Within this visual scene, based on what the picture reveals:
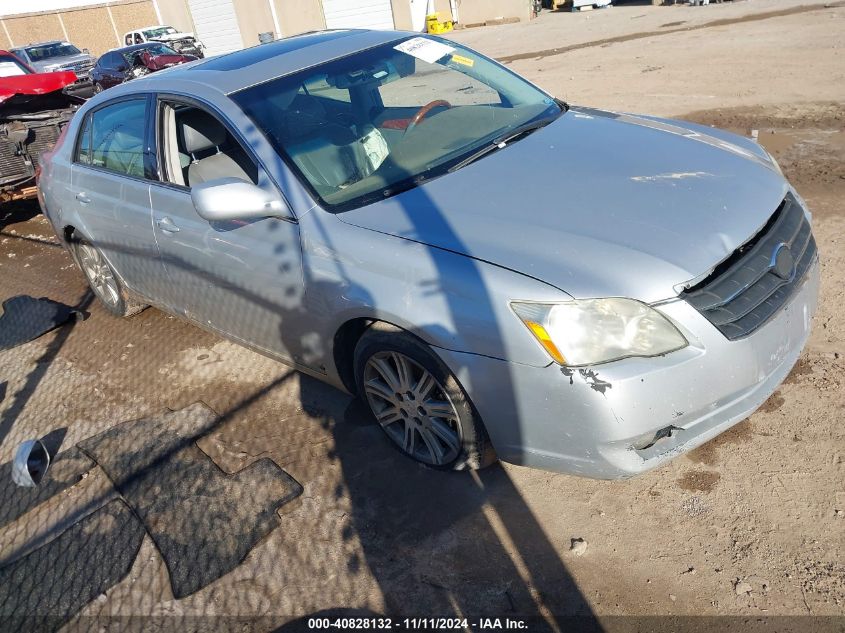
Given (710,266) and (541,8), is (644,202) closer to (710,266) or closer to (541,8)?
(710,266)

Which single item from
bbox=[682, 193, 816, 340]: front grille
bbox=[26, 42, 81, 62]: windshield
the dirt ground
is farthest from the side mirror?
bbox=[26, 42, 81, 62]: windshield

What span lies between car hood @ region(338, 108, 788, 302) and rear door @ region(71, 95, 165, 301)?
64.5 inches

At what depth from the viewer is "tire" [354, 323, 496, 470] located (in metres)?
2.66

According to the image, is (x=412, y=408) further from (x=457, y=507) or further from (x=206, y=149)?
(x=206, y=149)

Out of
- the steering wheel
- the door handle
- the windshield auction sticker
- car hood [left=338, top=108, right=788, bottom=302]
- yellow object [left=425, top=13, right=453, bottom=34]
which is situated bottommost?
yellow object [left=425, top=13, right=453, bottom=34]

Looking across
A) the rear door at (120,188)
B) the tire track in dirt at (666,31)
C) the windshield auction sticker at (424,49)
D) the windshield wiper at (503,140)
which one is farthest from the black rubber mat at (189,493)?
the tire track in dirt at (666,31)

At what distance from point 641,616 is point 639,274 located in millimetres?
1167

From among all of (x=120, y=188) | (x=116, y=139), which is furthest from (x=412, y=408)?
(x=116, y=139)

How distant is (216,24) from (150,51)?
12156mm

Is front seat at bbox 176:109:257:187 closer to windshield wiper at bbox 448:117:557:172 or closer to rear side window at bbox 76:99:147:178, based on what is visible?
rear side window at bbox 76:99:147:178

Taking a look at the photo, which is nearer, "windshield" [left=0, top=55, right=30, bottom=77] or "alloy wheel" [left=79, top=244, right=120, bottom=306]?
"alloy wheel" [left=79, top=244, right=120, bottom=306]

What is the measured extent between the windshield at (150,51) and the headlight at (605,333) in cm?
1911

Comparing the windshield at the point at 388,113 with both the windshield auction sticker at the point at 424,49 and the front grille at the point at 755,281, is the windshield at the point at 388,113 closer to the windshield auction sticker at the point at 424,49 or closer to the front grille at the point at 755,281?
the windshield auction sticker at the point at 424,49

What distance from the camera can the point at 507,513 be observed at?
277 cm
